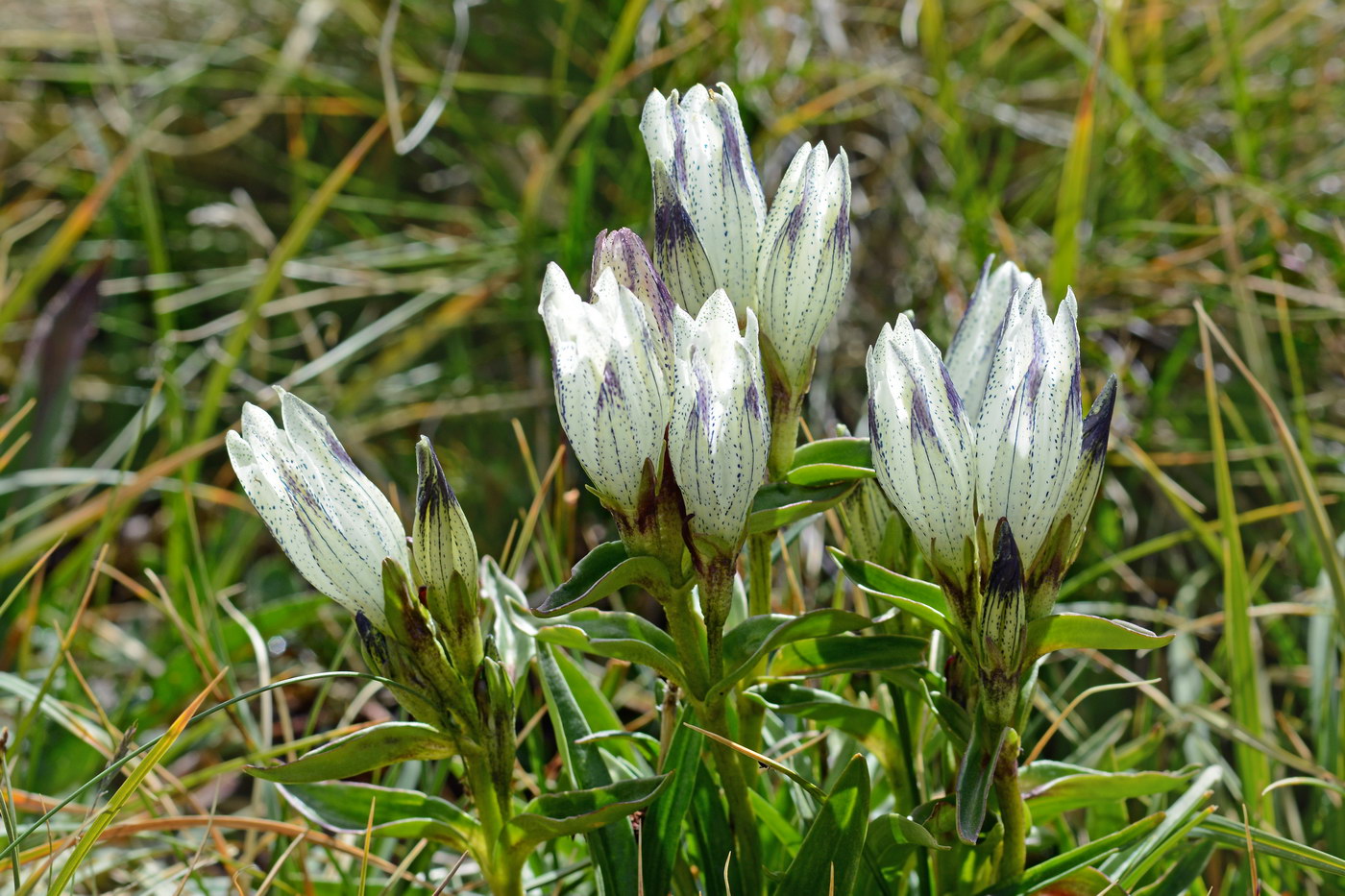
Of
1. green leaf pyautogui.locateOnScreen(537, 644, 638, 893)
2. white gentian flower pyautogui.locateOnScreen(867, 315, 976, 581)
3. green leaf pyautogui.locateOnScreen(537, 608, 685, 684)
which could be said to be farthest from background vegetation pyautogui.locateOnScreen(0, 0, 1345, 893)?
white gentian flower pyautogui.locateOnScreen(867, 315, 976, 581)

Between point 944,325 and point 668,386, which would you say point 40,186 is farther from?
point 668,386

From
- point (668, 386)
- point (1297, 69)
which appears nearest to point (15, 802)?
point (668, 386)

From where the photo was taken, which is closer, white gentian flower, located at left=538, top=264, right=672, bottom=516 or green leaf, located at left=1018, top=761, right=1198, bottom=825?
white gentian flower, located at left=538, top=264, right=672, bottom=516

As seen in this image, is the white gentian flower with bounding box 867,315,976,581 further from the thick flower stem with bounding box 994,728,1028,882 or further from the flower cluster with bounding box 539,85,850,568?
the thick flower stem with bounding box 994,728,1028,882

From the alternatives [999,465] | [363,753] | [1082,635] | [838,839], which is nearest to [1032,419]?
[999,465]

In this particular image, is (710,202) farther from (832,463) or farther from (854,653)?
(854,653)

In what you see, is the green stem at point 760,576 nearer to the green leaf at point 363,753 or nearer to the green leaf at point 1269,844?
the green leaf at point 363,753
